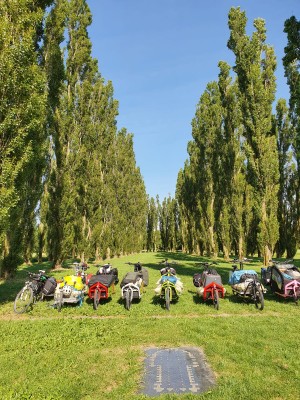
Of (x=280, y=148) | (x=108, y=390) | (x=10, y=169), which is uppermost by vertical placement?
(x=280, y=148)

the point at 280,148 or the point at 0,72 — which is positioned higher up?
the point at 280,148

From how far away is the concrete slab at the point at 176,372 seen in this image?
4074mm

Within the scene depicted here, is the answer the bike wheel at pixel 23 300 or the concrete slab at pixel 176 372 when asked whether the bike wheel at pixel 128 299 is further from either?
the concrete slab at pixel 176 372

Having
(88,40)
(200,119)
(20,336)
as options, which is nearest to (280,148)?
(200,119)

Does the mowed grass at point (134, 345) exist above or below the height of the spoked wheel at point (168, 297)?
below

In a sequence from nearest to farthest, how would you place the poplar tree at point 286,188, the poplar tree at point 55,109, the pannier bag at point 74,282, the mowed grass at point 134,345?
the mowed grass at point 134,345, the pannier bag at point 74,282, the poplar tree at point 55,109, the poplar tree at point 286,188

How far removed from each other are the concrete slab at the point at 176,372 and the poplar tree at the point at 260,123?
15.2 metres

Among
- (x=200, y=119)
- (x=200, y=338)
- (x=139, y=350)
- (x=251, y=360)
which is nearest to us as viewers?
(x=251, y=360)

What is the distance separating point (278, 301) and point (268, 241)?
10420 mm

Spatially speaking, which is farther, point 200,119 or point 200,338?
point 200,119

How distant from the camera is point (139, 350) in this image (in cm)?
550

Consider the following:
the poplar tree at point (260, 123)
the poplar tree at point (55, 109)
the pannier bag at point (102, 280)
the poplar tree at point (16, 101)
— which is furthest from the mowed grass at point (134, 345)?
the poplar tree at point (260, 123)

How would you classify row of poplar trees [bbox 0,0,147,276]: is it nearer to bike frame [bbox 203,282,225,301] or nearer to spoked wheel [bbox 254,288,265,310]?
bike frame [bbox 203,282,225,301]

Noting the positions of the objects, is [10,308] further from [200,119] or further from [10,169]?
[200,119]
